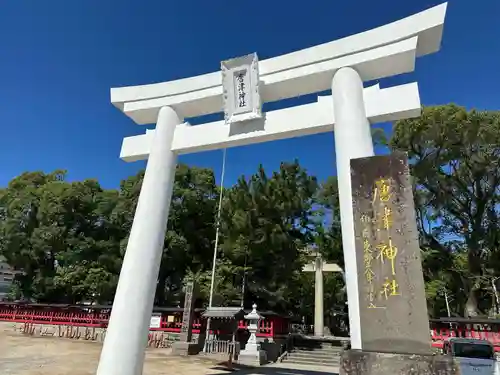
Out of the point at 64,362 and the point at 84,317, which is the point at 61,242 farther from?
the point at 64,362

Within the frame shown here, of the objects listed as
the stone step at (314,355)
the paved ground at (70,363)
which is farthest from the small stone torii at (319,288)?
the paved ground at (70,363)

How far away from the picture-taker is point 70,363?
9180 mm

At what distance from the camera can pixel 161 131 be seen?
7.20 m

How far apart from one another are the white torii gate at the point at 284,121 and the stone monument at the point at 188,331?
732cm

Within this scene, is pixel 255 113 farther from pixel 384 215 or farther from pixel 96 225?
pixel 96 225

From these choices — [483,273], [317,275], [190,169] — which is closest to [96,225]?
[190,169]

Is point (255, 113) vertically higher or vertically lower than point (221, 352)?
higher

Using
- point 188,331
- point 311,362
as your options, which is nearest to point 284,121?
point 188,331

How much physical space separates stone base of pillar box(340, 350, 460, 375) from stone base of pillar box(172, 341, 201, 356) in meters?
10.7

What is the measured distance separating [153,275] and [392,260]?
13.6ft

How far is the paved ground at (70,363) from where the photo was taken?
26.3 feet

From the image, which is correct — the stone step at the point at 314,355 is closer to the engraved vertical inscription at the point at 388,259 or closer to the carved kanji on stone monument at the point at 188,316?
the carved kanji on stone monument at the point at 188,316

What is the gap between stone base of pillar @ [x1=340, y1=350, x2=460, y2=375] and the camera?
2.69 meters

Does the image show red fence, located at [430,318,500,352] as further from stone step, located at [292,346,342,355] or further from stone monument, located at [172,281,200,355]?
stone monument, located at [172,281,200,355]
